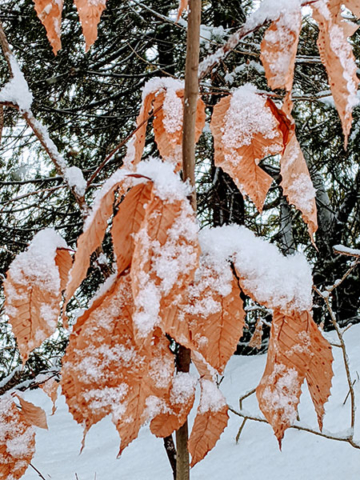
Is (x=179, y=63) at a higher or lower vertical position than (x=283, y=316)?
higher

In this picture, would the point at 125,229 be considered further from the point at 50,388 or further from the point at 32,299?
the point at 50,388

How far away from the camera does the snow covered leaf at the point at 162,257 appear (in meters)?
0.32

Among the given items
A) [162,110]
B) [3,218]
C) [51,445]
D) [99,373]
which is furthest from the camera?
[3,218]

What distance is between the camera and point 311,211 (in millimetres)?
448

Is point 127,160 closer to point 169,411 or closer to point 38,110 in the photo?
point 169,411

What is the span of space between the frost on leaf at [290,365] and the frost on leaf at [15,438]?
0.50 metres

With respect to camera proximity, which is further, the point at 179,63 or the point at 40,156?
the point at 40,156

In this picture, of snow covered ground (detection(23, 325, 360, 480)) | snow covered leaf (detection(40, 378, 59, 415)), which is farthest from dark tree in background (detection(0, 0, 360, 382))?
snow covered leaf (detection(40, 378, 59, 415))

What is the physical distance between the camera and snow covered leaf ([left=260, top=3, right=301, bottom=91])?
347mm

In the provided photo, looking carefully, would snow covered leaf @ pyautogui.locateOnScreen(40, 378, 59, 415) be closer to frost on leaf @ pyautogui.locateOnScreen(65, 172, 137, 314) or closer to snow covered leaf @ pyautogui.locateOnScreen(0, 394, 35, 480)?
snow covered leaf @ pyautogui.locateOnScreen(0, 394, 35, 480)

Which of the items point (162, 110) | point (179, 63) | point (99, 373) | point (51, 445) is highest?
point (179, 63)

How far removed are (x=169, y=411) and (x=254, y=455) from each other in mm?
1023

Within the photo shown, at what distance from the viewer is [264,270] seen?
0.40 meters

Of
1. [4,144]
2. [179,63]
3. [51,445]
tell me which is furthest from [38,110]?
[51,445]
